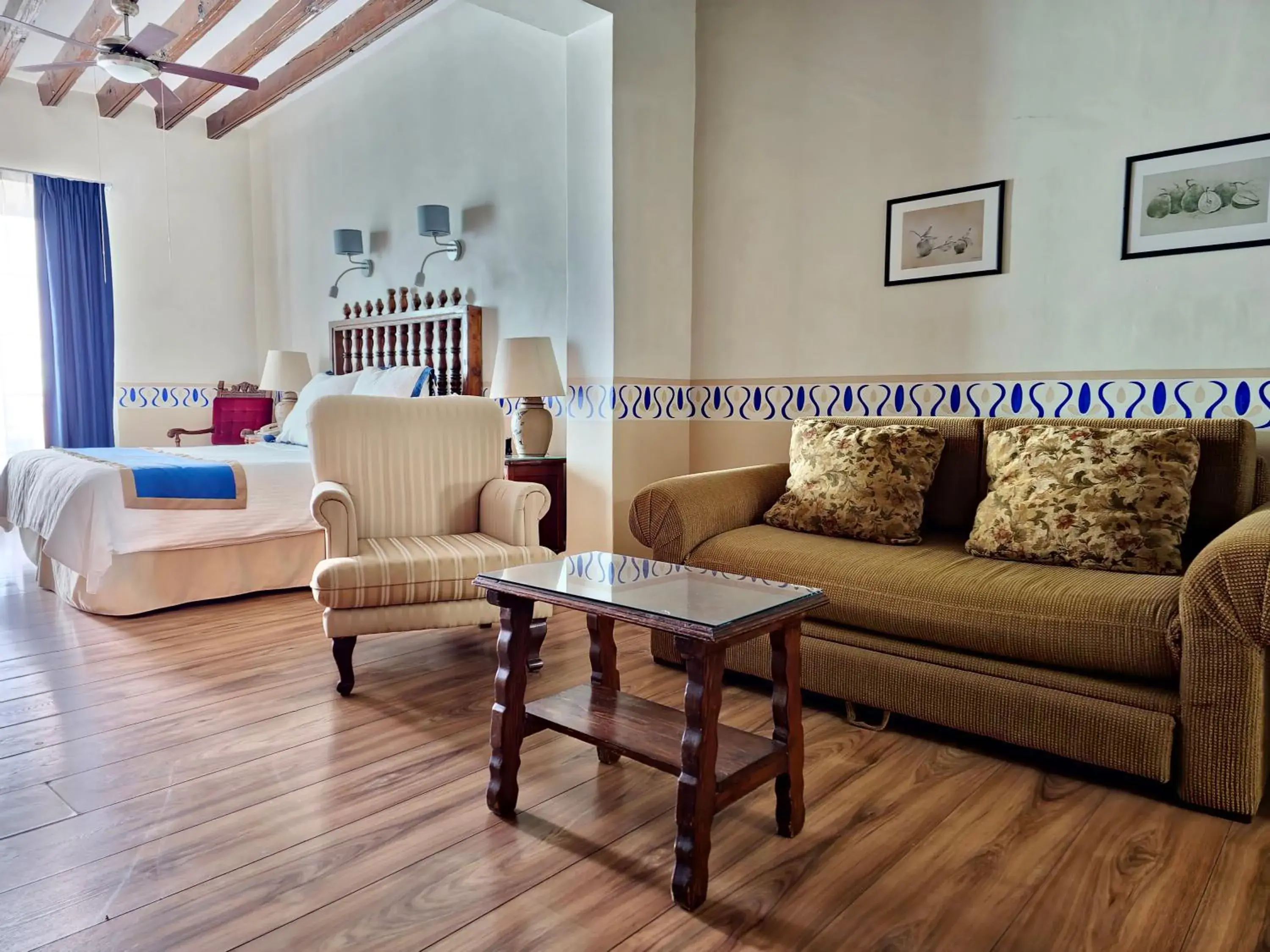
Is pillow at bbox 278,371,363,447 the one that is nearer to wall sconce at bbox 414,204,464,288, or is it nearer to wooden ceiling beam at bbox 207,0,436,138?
wall sconce at bbox 414,204,464,288

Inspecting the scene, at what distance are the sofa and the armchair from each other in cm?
51

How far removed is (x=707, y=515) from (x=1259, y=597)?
1.46 m

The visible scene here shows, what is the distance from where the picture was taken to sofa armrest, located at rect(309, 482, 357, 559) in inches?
101

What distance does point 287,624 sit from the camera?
3.23 m

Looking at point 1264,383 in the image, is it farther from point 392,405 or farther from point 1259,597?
point 392,405

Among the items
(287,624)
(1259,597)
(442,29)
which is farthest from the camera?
(442,29)

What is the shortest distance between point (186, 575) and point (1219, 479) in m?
3.71

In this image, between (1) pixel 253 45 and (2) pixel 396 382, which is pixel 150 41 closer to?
(1) pixel 253 45

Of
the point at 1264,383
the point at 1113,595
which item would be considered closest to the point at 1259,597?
the point at 1113,595

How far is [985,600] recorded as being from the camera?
202 cm

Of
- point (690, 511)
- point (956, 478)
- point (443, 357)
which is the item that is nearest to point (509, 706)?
point (690, 511)

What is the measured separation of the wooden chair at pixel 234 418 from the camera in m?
5.69

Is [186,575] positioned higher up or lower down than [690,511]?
lower down

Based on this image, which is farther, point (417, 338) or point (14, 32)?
point (417, 338)
